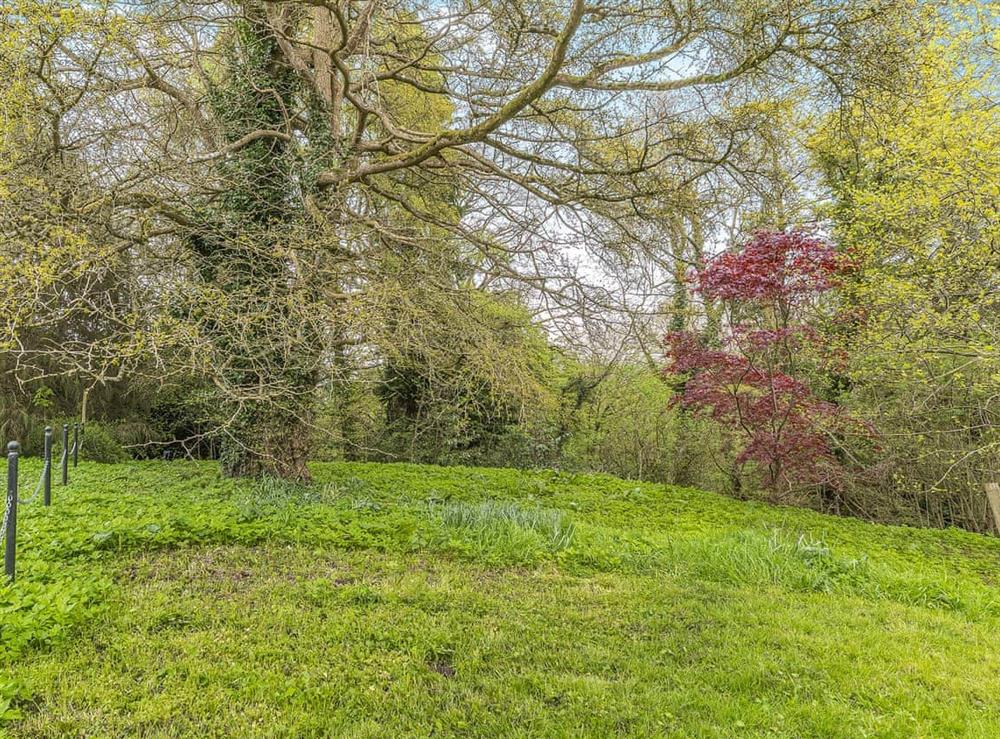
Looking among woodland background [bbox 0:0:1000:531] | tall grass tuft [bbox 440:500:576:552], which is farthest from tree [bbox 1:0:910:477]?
tall grass tuft [bbox 440:500:576:552]

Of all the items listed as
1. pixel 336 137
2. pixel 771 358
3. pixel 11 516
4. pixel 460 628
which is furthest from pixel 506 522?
pixel 771 358

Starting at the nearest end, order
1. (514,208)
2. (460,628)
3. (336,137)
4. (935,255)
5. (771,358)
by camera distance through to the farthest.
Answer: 1. (460,628)
2. (336,137)
3. (935,255)
4. (514,208)
5. (771,358)

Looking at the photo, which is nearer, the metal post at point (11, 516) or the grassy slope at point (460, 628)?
the grassy slope at point (460, 628)

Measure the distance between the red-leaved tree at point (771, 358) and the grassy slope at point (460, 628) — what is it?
255cm

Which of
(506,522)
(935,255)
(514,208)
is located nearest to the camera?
(506,522)

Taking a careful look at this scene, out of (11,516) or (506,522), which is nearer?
(11,516)

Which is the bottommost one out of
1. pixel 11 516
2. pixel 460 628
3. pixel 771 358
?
pixel 460 628

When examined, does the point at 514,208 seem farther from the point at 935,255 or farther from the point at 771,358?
the point at 935,255

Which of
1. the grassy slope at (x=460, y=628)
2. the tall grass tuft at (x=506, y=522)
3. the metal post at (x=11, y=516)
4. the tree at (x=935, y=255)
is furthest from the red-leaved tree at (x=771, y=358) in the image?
the metal post at (x=11, y=516)

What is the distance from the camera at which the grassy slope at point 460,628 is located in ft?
7.79

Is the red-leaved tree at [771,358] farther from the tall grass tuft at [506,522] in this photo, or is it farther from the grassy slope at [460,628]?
the tall grass tuft at [506,522]

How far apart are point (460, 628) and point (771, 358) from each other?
24.1 feet

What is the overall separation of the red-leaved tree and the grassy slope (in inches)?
100

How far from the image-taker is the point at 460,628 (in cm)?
316
